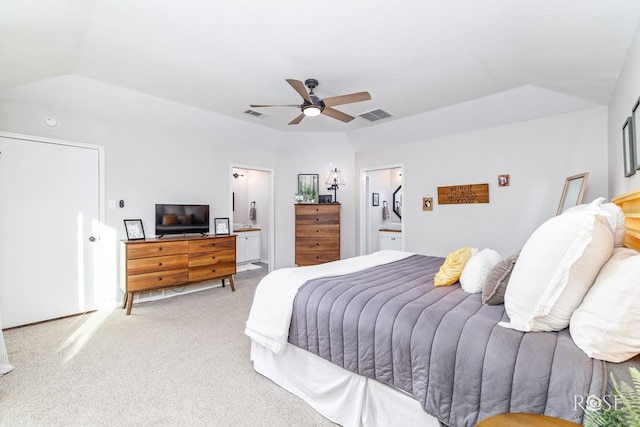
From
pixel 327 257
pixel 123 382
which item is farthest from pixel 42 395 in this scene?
pixel 327 257

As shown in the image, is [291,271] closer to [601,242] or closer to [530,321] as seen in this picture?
[530,321]

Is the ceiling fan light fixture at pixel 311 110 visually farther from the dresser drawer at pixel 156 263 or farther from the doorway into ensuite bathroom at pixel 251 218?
the doorway into ensuite bathroom at pixel 251 218

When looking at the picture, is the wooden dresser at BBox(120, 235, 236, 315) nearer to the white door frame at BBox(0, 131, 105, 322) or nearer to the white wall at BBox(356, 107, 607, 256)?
the white door frame at BBox(0, 131, 105, 322)

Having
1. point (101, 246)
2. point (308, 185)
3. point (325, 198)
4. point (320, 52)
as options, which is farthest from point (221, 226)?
point (320, 52)

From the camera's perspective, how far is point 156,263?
3.64 metres

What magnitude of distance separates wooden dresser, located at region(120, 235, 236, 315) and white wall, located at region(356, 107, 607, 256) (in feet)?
9.82

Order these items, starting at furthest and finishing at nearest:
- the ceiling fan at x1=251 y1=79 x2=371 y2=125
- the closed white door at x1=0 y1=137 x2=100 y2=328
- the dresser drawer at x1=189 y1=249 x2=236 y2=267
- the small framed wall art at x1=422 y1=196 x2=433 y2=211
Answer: the small framed wall art at x1=422 y1=196 x2=433 y2=211
the dresser drawer at x1=189 y1=249 x2=236 y2=267
the closed white door at x1=0 y1=137 x2=100 y2=328
the ceiling fan at x1=251 y1=79 x2=371 y2=125

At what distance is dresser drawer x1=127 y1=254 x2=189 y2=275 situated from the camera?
3467 mm

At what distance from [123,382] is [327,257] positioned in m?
3.59

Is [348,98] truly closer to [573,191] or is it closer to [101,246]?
[573,191]

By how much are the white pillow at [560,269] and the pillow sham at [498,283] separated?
0.24 metres

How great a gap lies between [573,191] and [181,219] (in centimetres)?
494

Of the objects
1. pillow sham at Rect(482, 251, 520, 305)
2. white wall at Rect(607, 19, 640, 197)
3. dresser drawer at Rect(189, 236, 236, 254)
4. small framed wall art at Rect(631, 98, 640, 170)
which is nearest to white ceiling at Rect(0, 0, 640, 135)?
white wall at Rect(607, 19, 640, 197)

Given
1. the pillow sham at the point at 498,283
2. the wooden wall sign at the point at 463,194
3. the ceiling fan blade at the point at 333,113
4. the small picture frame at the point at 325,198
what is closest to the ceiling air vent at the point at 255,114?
the ceiling fan blade at the point at 333,113
